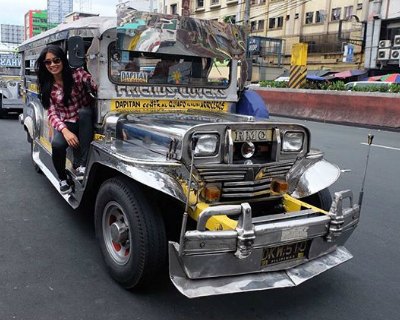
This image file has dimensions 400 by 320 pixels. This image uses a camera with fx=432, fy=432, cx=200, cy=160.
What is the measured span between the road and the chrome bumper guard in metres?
0.28

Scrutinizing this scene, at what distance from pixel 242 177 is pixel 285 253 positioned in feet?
2.03

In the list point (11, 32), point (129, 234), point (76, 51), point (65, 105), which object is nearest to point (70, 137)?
point (65, 105)

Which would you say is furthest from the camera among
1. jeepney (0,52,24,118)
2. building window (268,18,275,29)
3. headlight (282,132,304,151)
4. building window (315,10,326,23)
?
building window (268,18,275,29)

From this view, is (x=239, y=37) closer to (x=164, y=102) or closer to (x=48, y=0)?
(x=164, y=102)

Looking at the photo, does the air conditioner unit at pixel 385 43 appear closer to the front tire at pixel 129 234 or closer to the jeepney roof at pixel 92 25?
the jeepney roof at pixel 92 25

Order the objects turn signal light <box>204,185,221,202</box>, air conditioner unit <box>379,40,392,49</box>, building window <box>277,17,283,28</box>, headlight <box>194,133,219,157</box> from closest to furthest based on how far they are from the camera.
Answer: headlight <box>194,133,219,157</box>
turn signal light <box>204,185,221,202</box>
air conditioner unit <box>379,40,392,49</box>
building window <box>277,17,283,28</box>

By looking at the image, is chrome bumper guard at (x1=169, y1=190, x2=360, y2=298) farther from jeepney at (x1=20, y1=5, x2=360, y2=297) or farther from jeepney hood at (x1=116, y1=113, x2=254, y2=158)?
jeepney hood at (x1=116, y1=113, x2=254, y2=158)

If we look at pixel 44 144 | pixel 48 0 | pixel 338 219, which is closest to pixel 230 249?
pixel 338 219

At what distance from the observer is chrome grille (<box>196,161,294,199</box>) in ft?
10.1

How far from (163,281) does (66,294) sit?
2.35 ft

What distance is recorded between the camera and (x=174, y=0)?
174 ft

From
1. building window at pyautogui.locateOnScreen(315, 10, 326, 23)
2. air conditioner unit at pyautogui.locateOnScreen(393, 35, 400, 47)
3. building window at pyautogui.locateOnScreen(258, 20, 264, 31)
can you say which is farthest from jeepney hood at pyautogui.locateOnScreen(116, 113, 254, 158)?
building window at pyautogui.locateOnScreen(258, 20, 264, 31)

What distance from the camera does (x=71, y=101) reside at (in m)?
4.24

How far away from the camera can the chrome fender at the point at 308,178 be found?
358 centimetres
